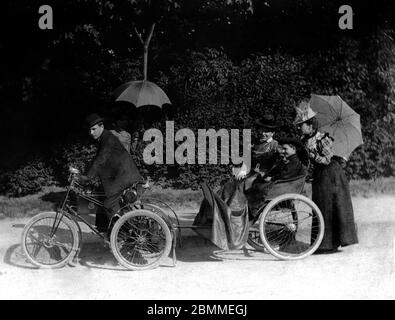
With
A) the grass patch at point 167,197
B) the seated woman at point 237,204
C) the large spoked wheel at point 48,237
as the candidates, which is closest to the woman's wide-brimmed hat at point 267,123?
the seated woman at point 237,204

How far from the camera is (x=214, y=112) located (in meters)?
9.36

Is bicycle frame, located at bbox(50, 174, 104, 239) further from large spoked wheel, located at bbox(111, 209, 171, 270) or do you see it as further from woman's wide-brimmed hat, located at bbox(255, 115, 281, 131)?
woman's wide-brimmed hat, located at bbox(255, 115, 281, 131)

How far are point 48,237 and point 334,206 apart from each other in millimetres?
3034

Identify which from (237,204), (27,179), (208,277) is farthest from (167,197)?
(208,277)

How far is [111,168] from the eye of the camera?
5.71 meters

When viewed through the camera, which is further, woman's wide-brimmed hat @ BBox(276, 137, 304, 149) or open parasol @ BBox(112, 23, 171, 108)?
open parasol @ BBox(112, 23, 171, 108)

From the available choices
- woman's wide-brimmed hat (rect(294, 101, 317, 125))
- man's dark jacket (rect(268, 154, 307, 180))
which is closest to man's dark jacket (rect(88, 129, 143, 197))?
man's dark jacket (rect(268, 154, 307, 180))

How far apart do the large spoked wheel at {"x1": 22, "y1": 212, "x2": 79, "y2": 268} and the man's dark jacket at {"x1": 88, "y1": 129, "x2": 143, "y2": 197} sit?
1.71 ft

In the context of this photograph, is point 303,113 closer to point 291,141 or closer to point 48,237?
point 291,141

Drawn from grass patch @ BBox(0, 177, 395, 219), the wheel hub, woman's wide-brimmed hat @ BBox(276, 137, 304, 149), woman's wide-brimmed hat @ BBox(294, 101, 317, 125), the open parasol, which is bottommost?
grass patch @ BBox(0, 177, 395, 219)

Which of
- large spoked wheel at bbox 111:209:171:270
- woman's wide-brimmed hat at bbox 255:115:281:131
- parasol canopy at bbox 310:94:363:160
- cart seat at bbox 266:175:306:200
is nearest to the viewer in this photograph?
large spoked wheel at bbox 111:209:171:270

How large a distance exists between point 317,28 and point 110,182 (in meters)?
5.77

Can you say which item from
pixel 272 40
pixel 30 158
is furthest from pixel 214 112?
pixel 30 158

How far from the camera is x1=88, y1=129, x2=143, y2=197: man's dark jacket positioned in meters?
5.68
